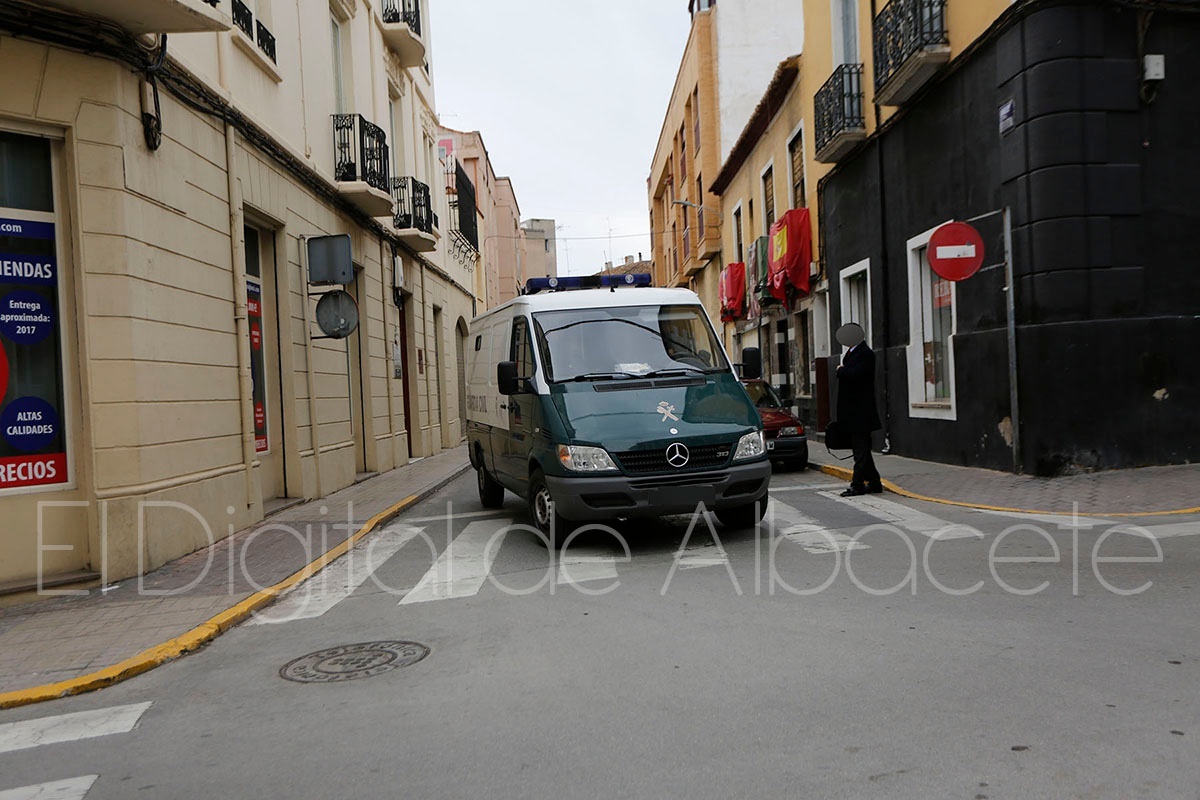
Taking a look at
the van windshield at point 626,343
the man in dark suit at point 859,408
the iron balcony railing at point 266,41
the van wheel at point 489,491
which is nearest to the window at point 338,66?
the iron balcony railing at point 266,41

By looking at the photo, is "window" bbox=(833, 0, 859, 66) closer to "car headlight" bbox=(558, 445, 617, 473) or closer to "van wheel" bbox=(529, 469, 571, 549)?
"van wheel" bbox=(529, 469, 571, 549)

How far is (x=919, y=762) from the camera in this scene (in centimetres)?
333

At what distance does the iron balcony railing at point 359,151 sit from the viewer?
14.8m

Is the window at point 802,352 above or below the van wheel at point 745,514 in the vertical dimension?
above

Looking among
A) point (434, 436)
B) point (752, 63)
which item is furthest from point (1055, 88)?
point (752, 63)

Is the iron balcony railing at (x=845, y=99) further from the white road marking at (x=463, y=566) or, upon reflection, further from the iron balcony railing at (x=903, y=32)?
the white road marking at (x=463, y=566)

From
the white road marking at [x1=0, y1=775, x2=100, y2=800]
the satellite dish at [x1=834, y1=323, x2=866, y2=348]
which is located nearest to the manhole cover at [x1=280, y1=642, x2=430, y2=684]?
the white road marking at [x1=0, y1=775, x2=100, y2=800]

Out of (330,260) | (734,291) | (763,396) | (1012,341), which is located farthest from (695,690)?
(734,291)

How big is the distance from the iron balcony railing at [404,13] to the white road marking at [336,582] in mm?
12238

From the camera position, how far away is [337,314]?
39.9ft

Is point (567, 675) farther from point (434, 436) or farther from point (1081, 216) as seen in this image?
point (434, 436)

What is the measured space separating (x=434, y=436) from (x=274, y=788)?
18.9m

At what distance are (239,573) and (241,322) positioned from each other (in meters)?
3.42

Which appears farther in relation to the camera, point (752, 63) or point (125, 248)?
point (752, 63)
